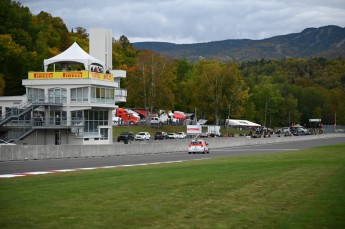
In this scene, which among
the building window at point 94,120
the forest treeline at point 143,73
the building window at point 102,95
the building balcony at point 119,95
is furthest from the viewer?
the forest treeline at point 143,73

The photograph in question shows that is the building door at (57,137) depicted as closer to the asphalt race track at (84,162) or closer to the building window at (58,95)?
the building window at (58,95)

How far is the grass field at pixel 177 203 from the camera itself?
11789 millimetres

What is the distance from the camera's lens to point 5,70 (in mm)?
93250

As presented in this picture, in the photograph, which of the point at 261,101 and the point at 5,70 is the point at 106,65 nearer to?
the point at 5,70

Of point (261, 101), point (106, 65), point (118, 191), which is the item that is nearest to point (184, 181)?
point (118, 191)

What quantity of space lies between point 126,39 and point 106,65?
345 feet

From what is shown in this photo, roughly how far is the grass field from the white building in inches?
1559

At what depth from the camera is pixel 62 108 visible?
6384 cm

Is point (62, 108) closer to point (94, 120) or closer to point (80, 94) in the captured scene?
point (80, 94)

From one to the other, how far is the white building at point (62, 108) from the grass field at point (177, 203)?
3961 cm

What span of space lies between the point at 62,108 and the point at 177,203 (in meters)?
50.8

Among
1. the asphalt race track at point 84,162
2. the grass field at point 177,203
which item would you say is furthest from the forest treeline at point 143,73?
the grass field at point 177,203

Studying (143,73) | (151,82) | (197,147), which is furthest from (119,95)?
(151,82)

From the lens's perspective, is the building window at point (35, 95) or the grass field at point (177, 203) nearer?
the grass field at point (177, 203)
